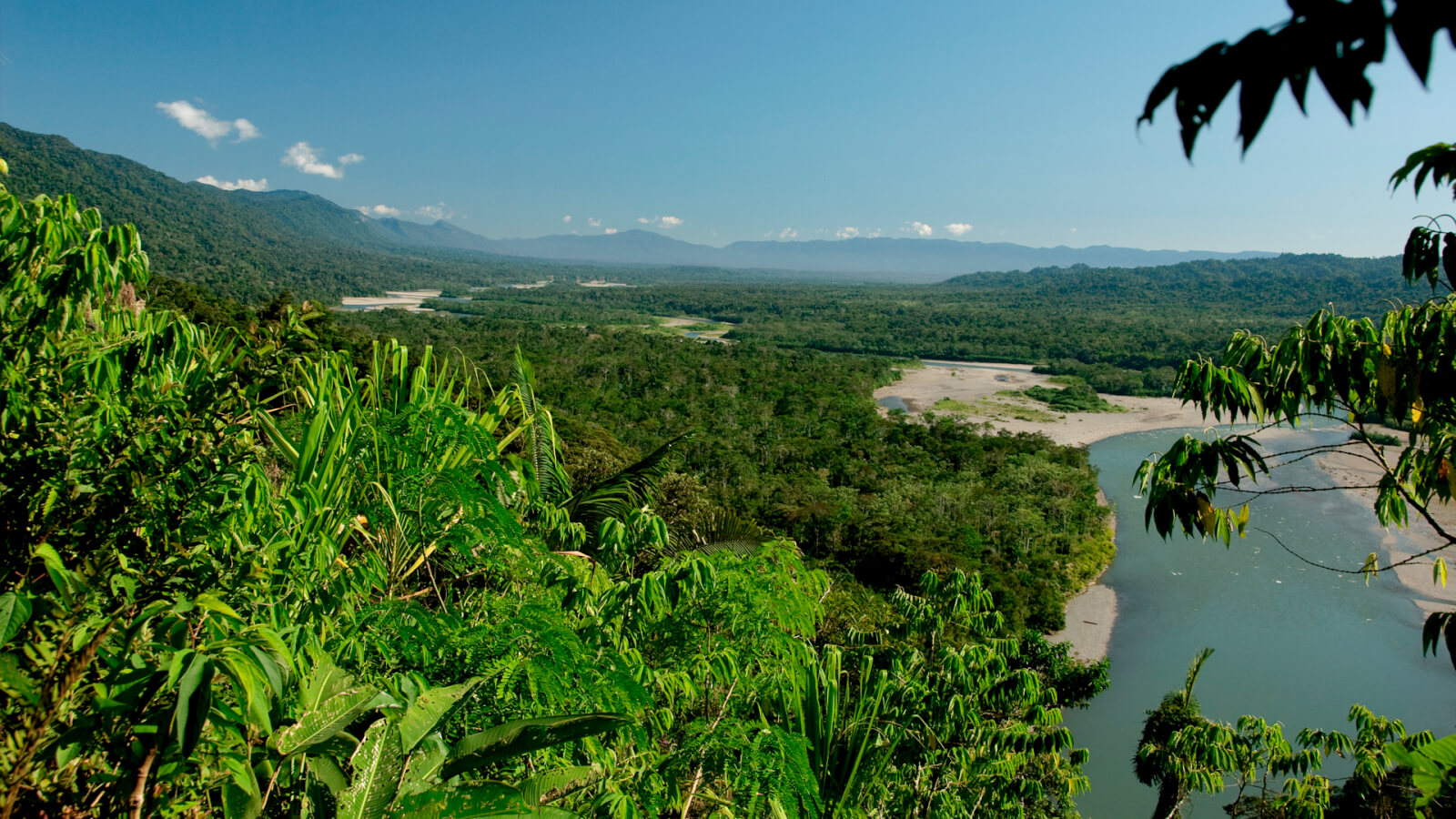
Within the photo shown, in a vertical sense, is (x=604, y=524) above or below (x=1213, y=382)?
below

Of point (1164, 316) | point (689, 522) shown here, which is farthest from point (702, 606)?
point (1164, 316)

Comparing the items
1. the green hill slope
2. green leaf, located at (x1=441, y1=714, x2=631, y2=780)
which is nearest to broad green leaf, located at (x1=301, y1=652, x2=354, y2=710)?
green leaf, located at (x1=441, y1=714, x2=631, y2=780)

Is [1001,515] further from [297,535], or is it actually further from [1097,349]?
[1097,349]

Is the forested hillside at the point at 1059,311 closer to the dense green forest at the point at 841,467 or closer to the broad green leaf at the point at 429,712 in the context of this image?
the dense green forest at the point at 841,467

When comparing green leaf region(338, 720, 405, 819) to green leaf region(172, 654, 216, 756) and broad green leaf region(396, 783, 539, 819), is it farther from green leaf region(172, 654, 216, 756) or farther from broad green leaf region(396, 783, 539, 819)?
green leaf region(172, 654, 216, 756)

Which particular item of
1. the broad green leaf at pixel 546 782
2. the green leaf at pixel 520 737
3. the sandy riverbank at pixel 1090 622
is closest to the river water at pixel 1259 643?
the sandy riverbank at pixel 1090 622

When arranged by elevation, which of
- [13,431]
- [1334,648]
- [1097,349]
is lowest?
[1334,648]
